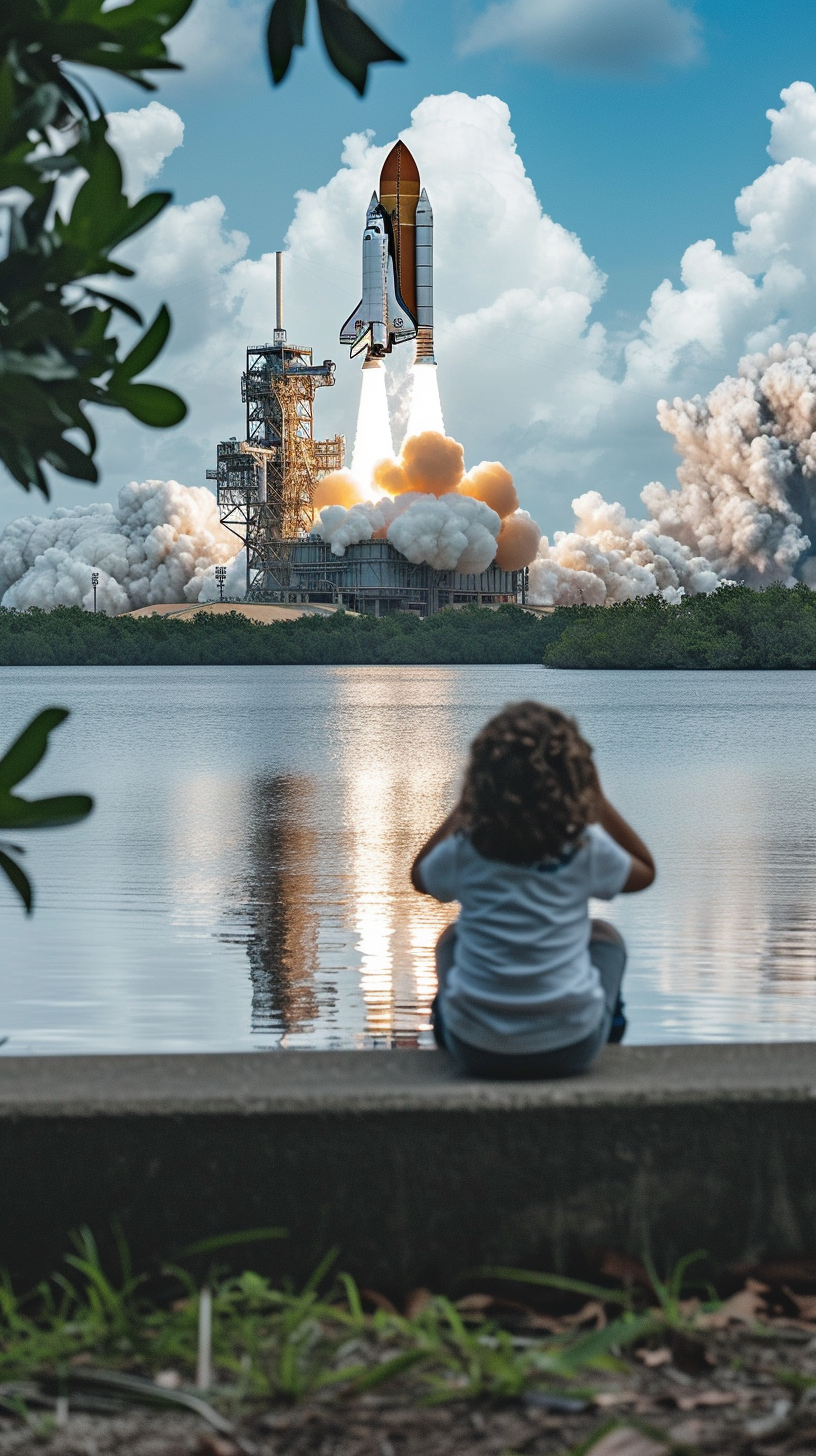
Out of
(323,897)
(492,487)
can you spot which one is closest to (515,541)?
(492,487)

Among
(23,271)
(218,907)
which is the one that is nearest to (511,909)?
(23,271)

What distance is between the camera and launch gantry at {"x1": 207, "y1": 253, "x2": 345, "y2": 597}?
369 ft

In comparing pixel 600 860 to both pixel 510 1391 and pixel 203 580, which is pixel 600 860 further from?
pixel 203 580

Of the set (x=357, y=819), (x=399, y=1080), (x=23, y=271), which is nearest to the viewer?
(x=23, y=271)

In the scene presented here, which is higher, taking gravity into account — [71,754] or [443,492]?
[443,492]

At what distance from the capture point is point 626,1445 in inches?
97.1

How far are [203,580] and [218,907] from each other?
367 ft

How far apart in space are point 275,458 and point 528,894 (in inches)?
4456

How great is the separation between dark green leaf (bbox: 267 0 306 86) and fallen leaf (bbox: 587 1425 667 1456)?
2209 millimetres

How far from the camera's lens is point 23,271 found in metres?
2.52

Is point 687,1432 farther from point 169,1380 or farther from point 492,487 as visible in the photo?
point 492,487

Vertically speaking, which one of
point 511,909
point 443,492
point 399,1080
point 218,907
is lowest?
point 218,907

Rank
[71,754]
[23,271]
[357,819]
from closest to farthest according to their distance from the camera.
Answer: [23,271] < [357,819] < [71,754]

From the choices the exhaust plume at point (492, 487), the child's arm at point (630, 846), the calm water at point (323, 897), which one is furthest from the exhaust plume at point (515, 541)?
the child's arm at point (630, 846)
